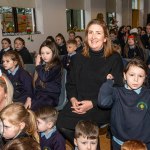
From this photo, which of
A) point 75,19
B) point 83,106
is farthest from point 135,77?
point 75,19

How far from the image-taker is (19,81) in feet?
11.4

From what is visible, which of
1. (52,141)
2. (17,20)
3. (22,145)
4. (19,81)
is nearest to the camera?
(22,145)

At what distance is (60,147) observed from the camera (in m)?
2.48

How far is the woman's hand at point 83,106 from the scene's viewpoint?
2.27m

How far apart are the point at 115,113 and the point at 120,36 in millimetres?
8096

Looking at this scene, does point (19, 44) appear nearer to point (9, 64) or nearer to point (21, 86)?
point (9, 64)

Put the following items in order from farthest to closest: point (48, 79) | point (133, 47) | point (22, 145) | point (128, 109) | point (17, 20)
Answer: point (17, 20)
point (133, 47)
point (48, 79)
point (128, 109)
point (22, 145)

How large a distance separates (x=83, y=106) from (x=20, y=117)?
21.0 inches

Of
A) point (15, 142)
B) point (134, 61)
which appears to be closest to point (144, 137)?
point (134, 61)

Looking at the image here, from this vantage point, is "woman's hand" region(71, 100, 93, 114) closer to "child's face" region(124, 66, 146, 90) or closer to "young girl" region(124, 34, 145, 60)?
"child's face" region(124, 66, 146, 90)

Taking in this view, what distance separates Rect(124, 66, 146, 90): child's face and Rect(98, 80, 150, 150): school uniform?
6 cm

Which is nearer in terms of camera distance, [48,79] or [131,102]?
[131,102]

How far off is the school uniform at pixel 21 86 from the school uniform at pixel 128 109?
4.76ft

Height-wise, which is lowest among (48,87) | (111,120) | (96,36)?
(111,120)
